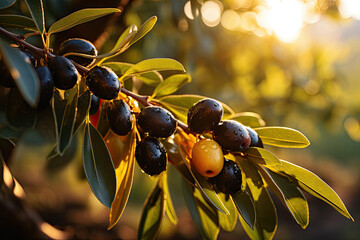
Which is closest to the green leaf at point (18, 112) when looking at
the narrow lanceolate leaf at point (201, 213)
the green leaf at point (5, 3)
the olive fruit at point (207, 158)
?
the green leaf at point (5, 3)

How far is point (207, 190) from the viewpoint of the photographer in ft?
1.65

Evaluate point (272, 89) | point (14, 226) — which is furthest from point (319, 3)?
point (14, 226)

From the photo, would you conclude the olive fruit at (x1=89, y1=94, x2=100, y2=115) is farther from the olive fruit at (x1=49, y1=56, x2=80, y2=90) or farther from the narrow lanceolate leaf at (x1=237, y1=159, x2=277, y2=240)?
the narrow lanceolate leaf at (x1=237, y1=159, x2=277, y2=240)

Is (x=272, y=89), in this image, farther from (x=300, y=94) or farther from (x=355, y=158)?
(x=355, y=158)

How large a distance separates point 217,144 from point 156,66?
0.16 m

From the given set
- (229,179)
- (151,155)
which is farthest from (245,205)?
(151,155)

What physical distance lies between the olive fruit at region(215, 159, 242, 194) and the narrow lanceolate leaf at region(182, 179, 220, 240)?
6.7 inches

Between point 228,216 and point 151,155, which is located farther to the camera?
point 228,216

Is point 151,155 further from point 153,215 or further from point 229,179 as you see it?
point 153,215

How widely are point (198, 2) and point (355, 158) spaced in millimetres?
8963

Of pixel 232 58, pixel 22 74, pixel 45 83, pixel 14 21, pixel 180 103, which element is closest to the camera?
pixel 22 74

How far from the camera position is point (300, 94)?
2.18 metres

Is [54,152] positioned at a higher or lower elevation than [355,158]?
higher

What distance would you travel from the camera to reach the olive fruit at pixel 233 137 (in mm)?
509
